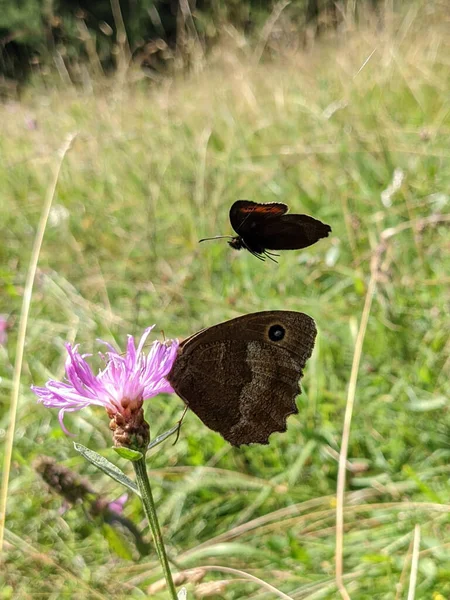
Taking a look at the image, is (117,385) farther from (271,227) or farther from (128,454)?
(271,227)

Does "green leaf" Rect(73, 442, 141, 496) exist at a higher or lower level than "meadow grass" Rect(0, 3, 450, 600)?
lower

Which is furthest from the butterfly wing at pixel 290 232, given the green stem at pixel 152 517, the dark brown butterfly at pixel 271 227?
the green stem at pixel 152 517

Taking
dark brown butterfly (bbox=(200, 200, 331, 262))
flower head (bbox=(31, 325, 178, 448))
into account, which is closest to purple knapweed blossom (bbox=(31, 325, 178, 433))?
flower head (bbox=(31, 325, 178, 448))

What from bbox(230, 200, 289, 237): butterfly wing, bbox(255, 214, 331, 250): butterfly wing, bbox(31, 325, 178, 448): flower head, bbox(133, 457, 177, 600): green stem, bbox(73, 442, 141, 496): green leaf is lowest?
bbox(133, 457, 177, 600): green stem

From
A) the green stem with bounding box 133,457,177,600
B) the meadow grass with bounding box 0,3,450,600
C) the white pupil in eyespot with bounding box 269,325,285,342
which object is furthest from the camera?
the meadow grass with bounding box 0,3,450,600

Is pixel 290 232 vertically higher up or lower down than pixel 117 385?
higher up

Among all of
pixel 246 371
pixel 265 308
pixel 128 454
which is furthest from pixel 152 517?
pixel 265 308

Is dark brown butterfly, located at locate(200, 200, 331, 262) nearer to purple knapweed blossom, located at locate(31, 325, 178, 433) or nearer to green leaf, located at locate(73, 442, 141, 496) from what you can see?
purple knapweed blossom, located at locate(31, 325, 178, 433)
